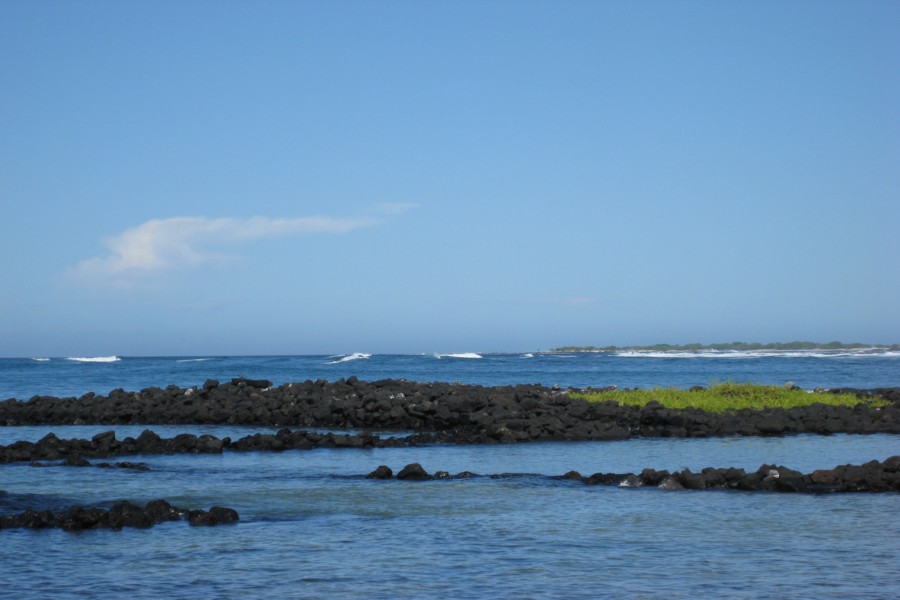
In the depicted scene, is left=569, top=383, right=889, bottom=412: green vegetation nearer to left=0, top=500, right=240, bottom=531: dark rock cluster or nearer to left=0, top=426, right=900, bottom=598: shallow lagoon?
left=0, top=426, right=900, bottom=598: shallow lagoon

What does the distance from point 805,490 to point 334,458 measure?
1086 cm

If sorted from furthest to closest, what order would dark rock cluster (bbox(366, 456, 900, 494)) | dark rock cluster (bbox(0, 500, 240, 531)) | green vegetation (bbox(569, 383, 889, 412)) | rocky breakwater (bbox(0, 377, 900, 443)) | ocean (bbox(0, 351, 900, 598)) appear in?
green vegetation (bbox(569, 383, 889, 412)) < rocky breakwater (bbox(0, 377, 900, 443)) < dark rock cluster (bbox(366, 456, 900, 494)) < dark rock cluster (bbox(0, 500, 240, 531)) < ocean (bbox(0, 351, 900, 598))

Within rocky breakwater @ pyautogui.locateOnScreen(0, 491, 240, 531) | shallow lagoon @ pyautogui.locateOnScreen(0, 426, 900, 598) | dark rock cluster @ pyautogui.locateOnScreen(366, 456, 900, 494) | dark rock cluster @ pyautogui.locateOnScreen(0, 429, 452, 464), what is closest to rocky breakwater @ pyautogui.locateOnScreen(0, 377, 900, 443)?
dark rock cluster @ pyautogui.locateOnScreen(0, 429, 452, 464)

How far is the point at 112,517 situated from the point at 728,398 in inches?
953

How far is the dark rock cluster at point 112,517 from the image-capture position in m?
14.1

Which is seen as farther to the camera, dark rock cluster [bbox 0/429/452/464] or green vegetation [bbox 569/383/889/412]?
green vegetation [bbox 569/383/889/412]

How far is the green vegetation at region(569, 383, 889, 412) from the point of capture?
31438 mm

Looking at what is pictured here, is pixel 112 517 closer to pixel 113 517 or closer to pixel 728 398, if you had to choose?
pixel 113 517

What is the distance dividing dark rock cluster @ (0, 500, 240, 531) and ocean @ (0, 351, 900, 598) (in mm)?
328

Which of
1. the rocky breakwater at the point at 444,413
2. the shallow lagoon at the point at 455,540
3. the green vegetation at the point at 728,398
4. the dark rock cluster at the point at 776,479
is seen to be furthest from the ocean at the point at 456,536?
the green vegetation at the point at 728,398

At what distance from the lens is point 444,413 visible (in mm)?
28906

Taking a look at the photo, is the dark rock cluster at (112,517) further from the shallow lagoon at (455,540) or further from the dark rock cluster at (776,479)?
A: the dark rock cluster at (776,479)

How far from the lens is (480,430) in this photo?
27.3 meters

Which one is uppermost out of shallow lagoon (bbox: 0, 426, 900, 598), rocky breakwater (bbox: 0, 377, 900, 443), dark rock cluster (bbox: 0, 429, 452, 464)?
rocky breakwater (bbox: 0, 377, 900, 443)
